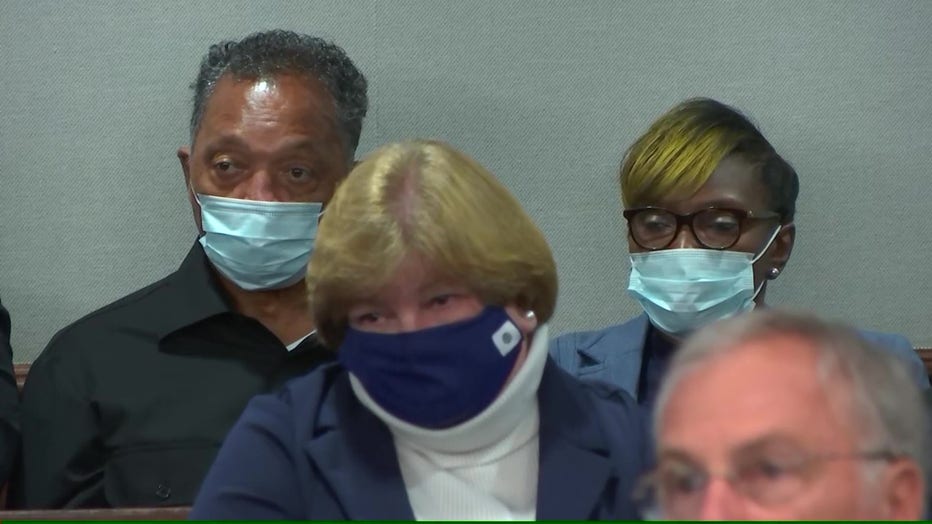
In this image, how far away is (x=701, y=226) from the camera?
2686 millimetres

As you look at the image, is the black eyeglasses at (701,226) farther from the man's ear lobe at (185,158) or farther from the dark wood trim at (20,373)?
the dark wood trim at (20,373)

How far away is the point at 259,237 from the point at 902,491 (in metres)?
1.47

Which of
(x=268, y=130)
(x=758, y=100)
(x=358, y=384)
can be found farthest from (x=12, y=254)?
(x=758, y=100)

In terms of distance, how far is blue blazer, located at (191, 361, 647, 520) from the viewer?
5.74 feet

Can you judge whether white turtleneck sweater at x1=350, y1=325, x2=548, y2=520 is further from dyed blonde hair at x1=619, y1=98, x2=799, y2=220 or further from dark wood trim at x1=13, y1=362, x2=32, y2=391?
dark wood trim at x1=13, y1=362, x2=32, y2=391

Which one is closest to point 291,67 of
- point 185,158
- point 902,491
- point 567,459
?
point 185,158

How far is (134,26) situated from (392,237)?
1.58 metres

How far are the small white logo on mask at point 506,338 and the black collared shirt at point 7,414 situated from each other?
3.80 ft

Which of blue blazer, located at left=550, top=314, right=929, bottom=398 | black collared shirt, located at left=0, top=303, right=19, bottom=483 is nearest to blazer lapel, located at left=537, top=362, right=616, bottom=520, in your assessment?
blue blazer, located at left=550, top=314, right=929, bottom=398

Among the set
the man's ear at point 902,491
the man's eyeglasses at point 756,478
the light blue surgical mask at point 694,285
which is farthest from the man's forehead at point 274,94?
the man's ear at point 902,491

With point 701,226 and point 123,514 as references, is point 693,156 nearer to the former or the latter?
point 701,226

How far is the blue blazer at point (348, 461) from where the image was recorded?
175cm

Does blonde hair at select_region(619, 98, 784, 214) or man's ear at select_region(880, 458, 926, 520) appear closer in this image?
man's ear at select_region(880, 458, 926, 520)

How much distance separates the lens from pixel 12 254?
309cm
